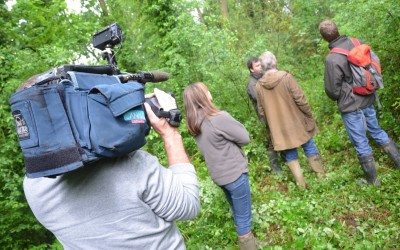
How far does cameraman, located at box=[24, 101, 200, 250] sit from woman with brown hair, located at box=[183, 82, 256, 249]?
7.12 ft

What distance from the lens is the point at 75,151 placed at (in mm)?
1533

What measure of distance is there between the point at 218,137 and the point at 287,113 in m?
1.81

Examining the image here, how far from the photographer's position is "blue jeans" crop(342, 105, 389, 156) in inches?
193

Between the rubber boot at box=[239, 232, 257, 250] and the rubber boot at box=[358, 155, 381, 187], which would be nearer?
the rubber boot at box=[239, 232, 257, 250]

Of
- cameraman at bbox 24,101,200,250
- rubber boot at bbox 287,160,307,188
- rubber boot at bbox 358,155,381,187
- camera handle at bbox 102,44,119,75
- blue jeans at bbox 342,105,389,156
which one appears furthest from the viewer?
rubber boot at bbox 287,160,307,188

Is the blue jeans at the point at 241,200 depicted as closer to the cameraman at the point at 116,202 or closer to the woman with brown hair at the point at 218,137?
the woman with brown hair at the point at 218,137

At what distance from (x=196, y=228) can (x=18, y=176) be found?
9.96ft

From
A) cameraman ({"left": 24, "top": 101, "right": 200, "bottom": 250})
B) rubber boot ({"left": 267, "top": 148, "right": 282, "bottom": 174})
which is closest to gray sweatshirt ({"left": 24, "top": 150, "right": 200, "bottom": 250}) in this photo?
cameraman ({"left": 24, "top": 101, "right": 200, "bottom": 250})

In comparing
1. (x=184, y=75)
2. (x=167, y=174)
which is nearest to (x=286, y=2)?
(x=184, y=75)

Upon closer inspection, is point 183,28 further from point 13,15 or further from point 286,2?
point 286,2

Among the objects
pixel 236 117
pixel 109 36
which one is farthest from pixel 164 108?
pixel 236 117

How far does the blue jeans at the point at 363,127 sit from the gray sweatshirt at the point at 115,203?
362 centimetres

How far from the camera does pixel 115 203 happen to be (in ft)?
5.89

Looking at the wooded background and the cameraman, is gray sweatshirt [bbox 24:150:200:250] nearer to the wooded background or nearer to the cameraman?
the cameraman
